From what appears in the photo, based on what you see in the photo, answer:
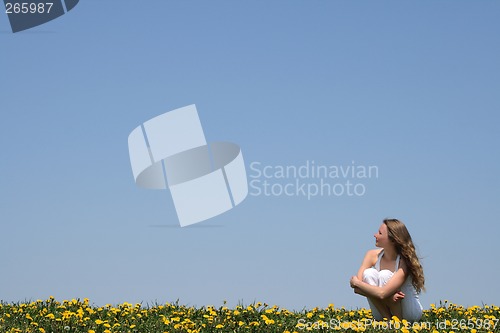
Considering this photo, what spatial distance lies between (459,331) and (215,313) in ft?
11.2

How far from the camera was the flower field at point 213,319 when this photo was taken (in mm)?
9133

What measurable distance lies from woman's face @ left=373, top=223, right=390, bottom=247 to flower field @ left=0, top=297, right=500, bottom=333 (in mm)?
993

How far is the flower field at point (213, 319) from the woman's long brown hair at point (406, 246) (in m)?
0.65

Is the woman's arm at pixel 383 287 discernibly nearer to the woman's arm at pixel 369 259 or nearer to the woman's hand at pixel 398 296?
the woman's hand at pixel 398 296

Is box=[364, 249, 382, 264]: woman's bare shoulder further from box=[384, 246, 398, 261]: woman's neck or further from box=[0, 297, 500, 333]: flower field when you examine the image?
box=[0, 297, 500, 333]: flower field

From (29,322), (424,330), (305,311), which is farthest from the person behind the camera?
(305,311)

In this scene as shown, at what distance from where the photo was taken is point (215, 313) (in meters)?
10.2

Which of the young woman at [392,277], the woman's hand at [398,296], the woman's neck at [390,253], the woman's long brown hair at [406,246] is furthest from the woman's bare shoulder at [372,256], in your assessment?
the woman's hand at [398,296]

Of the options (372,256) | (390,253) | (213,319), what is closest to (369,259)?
(372,256)

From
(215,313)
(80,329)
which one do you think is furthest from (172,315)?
(80,329)

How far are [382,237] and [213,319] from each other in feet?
8.70

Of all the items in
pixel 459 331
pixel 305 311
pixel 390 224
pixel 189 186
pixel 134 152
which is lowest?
pixel 459 331

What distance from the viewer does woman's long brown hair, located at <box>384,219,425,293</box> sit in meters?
9.17

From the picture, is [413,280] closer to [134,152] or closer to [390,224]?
[390,224]
